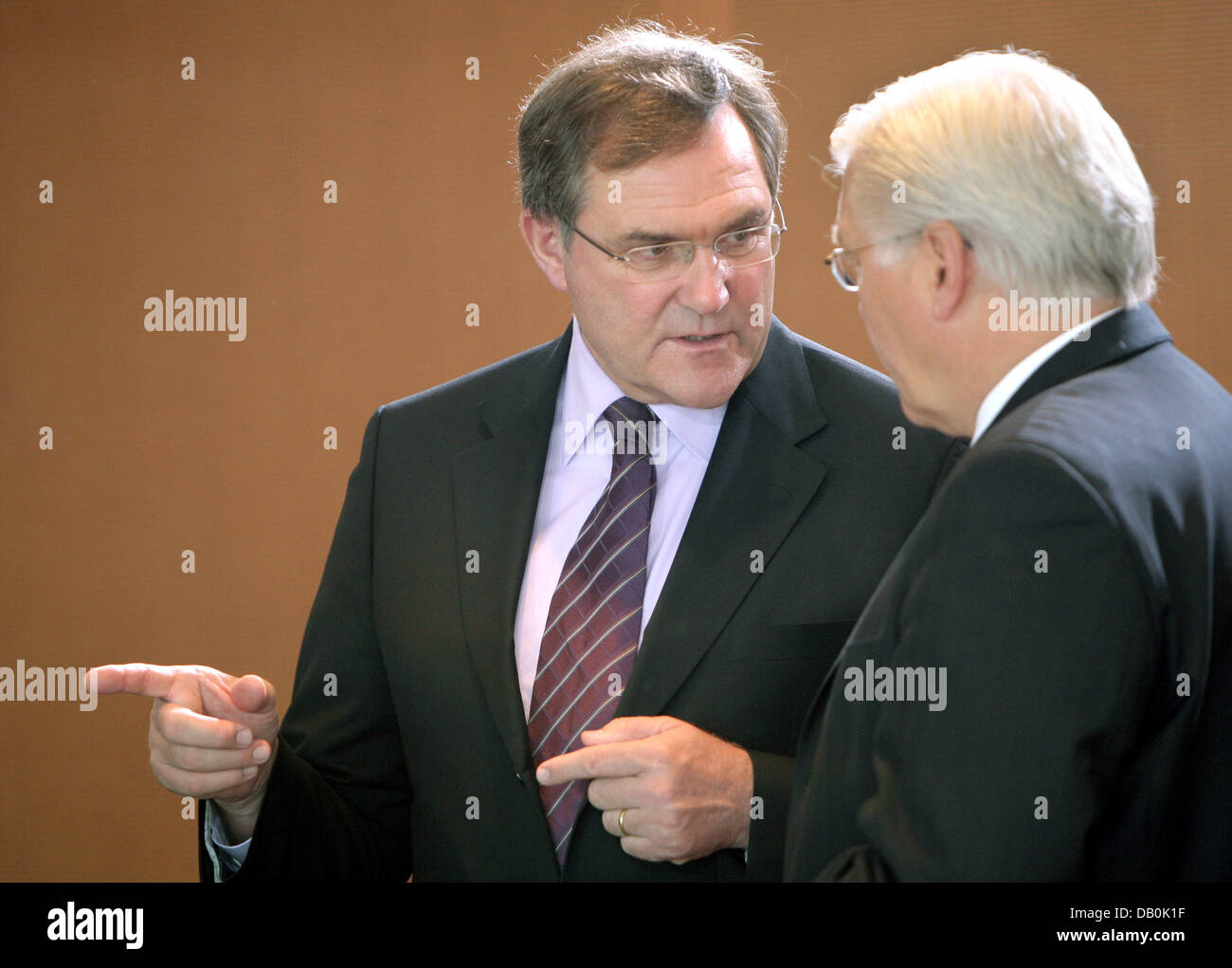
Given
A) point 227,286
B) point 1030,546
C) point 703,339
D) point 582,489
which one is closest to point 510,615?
point 582,489

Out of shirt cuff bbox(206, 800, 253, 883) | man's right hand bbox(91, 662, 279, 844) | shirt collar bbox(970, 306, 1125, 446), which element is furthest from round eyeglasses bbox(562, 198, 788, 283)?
shirt cuff bbox(206, 800, 253, 883)

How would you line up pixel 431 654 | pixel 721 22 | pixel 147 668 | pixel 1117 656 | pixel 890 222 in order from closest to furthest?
pixel 1117 656
pixel 890 222
pixel 147 668
pixel 431 654
pixel 721 22

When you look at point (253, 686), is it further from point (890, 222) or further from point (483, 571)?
point (890, 222)

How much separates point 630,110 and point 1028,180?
25.5 inches

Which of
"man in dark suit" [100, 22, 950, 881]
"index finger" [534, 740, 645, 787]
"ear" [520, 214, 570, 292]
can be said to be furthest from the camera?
"ear" [520, 214, 570, 292]

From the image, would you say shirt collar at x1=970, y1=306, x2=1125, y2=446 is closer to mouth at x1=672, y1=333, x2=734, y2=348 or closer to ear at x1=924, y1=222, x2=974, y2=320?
ear at x1=924, y1=222, x2=974, y2=320

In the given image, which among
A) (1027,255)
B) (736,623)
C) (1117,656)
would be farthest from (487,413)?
(1117,656)

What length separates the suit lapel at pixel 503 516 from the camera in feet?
5.17

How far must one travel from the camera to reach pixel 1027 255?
1125mm

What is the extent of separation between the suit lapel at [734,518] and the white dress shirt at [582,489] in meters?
0.05

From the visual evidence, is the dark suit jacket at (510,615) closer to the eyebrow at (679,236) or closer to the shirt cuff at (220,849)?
the shirt cuff at (220,849)

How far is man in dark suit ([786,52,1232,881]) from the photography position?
970mm

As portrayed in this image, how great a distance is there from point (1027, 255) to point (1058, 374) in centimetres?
12

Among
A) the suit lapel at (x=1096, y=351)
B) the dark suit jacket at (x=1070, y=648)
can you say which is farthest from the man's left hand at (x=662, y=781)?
the suit lapel at (x=1096, y=351)
